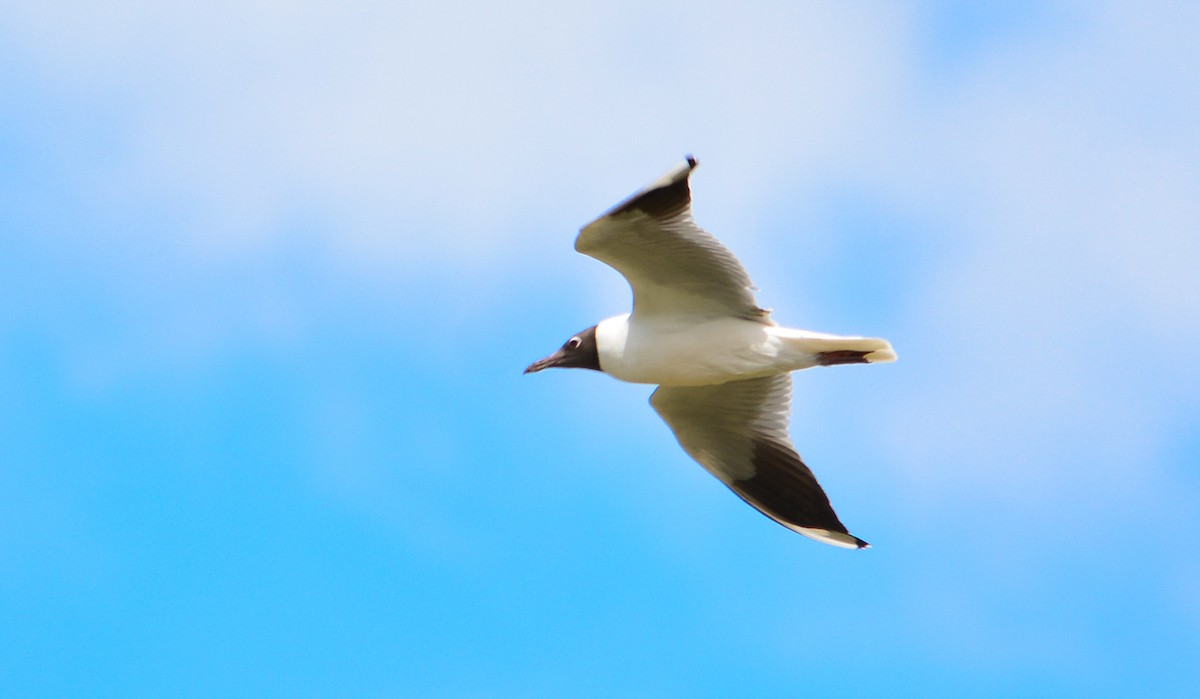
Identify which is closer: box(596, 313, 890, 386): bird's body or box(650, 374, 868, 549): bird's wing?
box(596, 313, 890, 386): bird's body

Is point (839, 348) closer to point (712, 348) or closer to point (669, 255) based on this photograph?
point (712, 348)

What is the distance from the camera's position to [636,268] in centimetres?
862

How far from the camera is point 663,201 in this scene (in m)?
8.08

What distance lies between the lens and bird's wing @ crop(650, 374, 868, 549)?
9766 mm

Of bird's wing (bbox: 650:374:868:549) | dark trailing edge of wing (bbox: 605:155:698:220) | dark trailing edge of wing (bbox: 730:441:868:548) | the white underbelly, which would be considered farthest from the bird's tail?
dark trailing edge of wing (bbox: 605:155:698:220)

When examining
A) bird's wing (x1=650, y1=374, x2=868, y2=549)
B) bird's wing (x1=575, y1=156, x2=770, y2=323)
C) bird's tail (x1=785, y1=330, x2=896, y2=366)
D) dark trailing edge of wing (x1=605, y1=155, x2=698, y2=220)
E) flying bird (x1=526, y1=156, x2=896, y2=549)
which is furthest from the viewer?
bird's wing (x1=650, y1=374, x2=868, y2=549)

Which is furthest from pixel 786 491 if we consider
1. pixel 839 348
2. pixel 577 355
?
Result: pixel 577 355

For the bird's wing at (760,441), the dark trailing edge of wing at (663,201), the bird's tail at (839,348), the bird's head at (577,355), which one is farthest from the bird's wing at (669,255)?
the bird's wing at (760,441)

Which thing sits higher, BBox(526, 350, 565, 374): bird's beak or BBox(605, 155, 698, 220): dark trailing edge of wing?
BBox(526, 350, 565, 374): bird's beak

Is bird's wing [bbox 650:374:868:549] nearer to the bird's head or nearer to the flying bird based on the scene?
the flying bird

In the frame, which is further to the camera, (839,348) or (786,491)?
(786,491)

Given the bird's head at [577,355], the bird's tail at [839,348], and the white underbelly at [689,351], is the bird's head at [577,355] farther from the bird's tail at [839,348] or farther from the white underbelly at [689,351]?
the bird's tail at [839,348]

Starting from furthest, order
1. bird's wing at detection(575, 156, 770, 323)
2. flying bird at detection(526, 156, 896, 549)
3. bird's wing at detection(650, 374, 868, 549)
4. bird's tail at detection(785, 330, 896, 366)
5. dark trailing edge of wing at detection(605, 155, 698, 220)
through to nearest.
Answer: bird's wing at detection(650, 374, 868, 549) < bird's tail at detection(785, 330, 896, 366) < flying bird at detection(526, 156, 896, 549) < bird's wing at detection(575, 156, 770, 323) < dark trailing edge of wing at detection(605, 155, 698, 220)

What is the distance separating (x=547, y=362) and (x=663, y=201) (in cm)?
187
